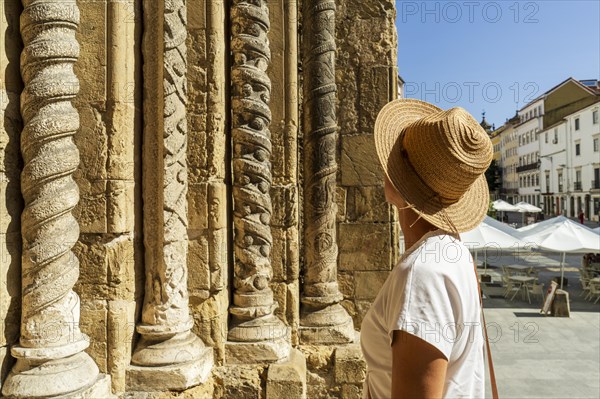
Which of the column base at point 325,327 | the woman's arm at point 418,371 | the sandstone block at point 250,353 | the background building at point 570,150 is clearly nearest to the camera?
the woman's arm at point 418,371

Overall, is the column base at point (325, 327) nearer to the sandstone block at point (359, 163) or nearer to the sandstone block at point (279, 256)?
the sandstone block at point (279, 256)

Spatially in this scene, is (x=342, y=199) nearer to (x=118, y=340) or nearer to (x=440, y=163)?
(x=118, y=340)

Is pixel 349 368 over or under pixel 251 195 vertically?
under

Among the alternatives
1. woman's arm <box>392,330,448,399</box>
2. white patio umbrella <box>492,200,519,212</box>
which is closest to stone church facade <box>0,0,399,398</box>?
woman's arm <box>392,330,448,399</box>

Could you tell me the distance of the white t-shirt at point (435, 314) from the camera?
1015mm

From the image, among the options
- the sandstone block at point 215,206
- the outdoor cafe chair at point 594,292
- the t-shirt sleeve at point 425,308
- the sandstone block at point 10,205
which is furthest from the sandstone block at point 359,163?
the outdoor cafe chair at point 594,292

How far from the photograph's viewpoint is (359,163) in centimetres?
393

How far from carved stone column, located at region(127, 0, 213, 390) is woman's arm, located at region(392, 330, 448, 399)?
2161 millimetres

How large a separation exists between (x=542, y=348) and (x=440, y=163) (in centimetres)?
701

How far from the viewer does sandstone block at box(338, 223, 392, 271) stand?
12.8 ft

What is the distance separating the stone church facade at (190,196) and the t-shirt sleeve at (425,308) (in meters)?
2.02

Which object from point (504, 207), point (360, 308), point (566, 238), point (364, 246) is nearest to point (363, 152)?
point (364, 246)

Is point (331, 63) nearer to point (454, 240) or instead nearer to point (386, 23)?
point (386, 23)

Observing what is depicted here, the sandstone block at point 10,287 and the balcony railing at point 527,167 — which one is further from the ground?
the balcony railing at point 527,167
